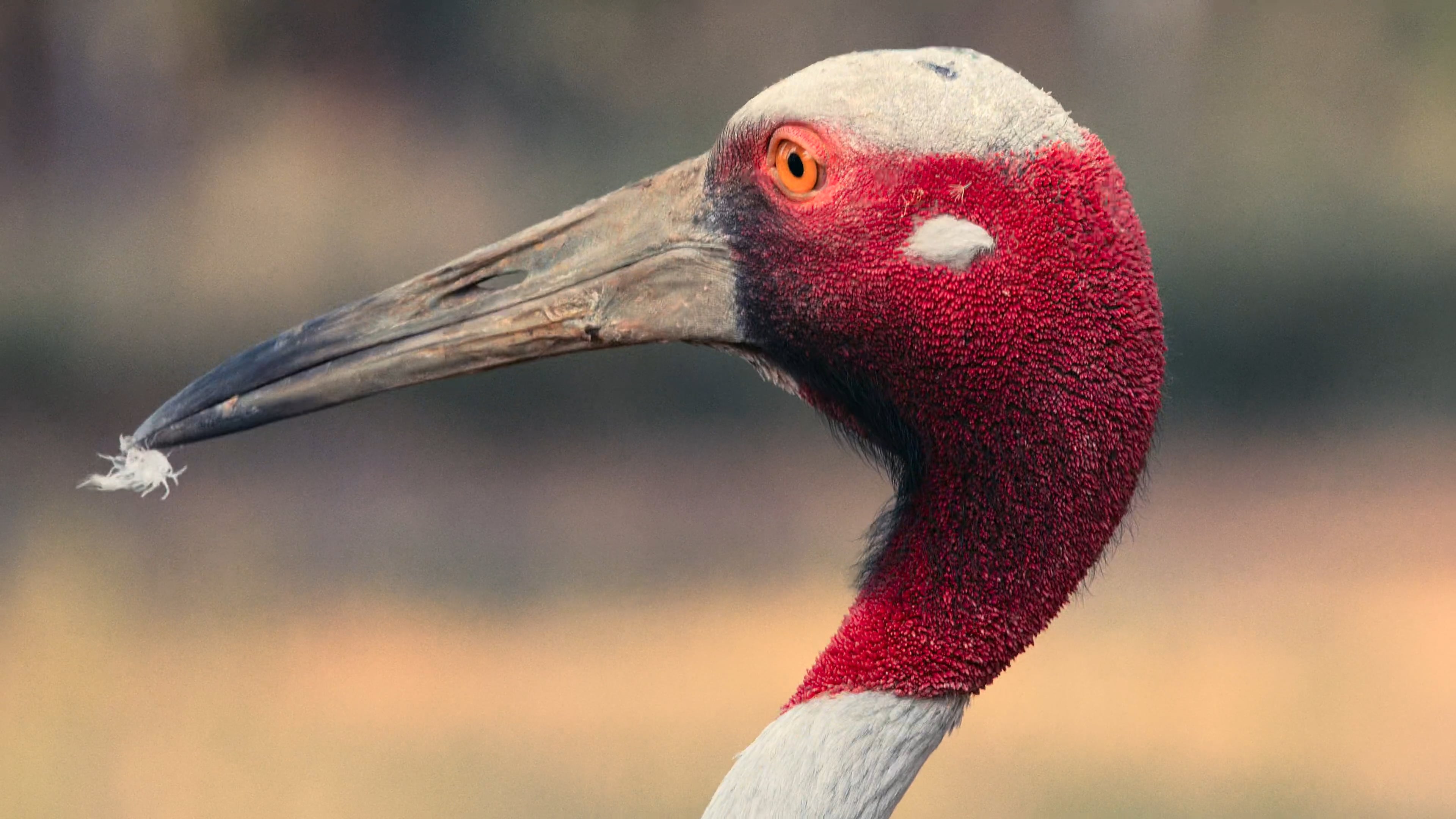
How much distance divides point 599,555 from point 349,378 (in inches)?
133

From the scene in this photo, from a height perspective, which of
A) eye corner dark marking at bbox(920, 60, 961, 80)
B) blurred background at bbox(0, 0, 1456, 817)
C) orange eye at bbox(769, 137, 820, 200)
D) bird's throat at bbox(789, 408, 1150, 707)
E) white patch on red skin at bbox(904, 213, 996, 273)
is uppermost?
blurred background at bbox(0, 0, 1456, 817)

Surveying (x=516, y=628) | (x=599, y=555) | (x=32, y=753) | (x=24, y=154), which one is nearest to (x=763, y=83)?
(x=599, y=555)

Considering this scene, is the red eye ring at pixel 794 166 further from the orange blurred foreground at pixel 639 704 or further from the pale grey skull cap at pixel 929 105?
the orange blurred foreground at pixel 639 704

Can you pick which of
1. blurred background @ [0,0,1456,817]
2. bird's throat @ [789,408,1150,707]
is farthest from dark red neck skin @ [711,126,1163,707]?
blurred background @ [0,0,1456,817]

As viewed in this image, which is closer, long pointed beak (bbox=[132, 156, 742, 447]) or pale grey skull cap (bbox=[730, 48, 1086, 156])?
pale grey skull cap (bbox=[730, 48, 1086, 156])

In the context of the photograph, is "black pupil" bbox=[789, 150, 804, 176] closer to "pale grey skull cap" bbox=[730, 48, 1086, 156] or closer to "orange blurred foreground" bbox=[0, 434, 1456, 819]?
"pale grey skull cap" bbox=[730, 48, 1086, 156]

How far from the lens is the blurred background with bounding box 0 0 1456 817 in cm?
442

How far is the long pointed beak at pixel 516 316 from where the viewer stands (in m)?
1.79

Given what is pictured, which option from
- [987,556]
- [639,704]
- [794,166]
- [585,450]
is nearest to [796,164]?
[794,166]

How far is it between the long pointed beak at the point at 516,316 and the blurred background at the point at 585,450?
8.44 feet

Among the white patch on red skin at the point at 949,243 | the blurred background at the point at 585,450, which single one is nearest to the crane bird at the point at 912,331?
the white patch on red skin at the point at 949,243

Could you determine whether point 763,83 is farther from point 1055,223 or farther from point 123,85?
point 1055,223

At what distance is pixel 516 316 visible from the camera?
181 centimetres

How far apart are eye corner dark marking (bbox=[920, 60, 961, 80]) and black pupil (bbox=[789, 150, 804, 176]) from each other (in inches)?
6.9
